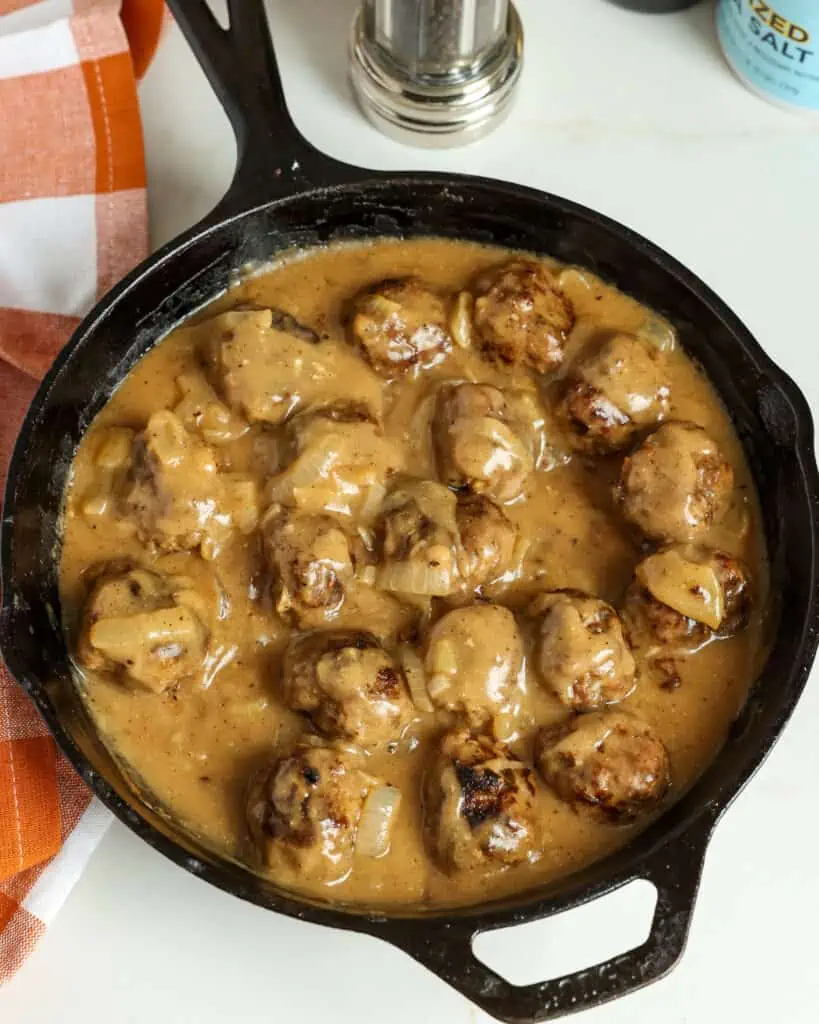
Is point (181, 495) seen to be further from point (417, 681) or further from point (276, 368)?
point (417, 681)

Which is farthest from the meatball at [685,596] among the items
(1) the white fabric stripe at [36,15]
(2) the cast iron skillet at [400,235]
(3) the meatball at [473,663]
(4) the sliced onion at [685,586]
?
(1) the white fabric stripe at [36,15]

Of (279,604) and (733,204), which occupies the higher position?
(733,204)

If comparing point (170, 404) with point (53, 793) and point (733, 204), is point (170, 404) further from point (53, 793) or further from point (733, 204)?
point (733, 204)

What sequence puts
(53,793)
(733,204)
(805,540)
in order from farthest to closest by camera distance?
(733,204)
(53,793)
(805,540)

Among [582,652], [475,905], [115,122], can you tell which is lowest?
[475,905]

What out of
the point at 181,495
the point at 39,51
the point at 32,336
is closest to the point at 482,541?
the point at 181,495

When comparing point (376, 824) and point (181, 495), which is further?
point (181, 495)

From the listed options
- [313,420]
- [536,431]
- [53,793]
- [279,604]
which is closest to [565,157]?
[536,431]

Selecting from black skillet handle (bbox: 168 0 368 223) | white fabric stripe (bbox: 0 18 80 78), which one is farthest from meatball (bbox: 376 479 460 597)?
white fabric stripe (bbox: 0 18 80 78)
